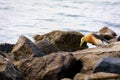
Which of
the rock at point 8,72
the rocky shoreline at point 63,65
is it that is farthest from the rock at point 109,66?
the rock at point 8,72

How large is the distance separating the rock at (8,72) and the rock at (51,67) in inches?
8.8

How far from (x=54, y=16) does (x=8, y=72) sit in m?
13.1

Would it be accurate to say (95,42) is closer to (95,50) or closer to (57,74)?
(95,50)

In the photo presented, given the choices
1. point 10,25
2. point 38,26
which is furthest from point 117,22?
point 10,25

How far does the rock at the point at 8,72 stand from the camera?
685cm

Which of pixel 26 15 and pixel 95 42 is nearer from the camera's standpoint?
Result: pixel 95 42

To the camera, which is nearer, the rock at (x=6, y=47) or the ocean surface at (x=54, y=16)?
the rock at (x=6, y=47)

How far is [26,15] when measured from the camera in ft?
65.0

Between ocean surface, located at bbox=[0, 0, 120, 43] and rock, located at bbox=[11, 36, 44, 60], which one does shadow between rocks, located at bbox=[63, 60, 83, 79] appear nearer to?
rock, located at bbox=[11, 36, 44, 60]

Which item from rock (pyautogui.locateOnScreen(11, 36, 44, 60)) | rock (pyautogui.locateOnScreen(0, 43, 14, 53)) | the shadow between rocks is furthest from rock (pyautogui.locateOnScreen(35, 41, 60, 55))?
the shadow between rocks

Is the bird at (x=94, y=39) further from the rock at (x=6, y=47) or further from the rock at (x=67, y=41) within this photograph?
the rock at (x=6, y=47)

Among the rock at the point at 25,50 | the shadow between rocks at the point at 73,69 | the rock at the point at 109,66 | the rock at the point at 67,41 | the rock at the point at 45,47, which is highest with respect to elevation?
the rock at the point at 109,66

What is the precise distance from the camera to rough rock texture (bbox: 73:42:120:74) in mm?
7307

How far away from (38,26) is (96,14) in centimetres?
459
